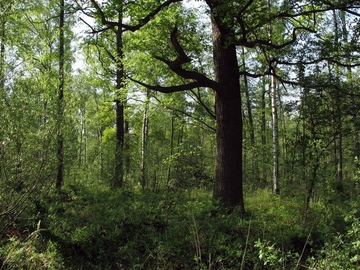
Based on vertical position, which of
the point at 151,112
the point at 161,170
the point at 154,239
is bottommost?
the point at 154,239

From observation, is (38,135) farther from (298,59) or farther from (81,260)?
(298,59)

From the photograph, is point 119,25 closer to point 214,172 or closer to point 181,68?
point 181,68

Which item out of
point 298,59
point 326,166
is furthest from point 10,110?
point 298,59

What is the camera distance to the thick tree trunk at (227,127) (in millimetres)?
7133

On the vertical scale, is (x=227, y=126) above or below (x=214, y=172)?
above

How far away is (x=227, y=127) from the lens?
7.20 metres

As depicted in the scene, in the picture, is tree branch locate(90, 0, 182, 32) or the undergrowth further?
tree branch locate(90, 0, 182, 32)

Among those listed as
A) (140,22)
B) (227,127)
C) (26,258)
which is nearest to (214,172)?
(227,127)

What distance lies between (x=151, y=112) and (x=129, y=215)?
23.0 ft

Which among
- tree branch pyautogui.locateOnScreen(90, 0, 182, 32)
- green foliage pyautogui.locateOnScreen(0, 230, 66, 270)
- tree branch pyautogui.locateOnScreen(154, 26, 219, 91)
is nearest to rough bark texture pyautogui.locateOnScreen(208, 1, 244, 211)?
tree branch pyautogui.locateOnScreen(154, 26, 219, 91)

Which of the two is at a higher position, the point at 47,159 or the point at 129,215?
the point at 47,159

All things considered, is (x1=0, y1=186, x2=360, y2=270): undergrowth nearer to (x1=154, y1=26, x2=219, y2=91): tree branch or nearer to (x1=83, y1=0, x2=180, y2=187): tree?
(x1=154, y1=26, x2=219, y2=91): tree branch

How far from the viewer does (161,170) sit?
13758 mm

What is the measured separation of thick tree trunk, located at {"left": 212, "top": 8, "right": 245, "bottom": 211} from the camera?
7133 millimetres
